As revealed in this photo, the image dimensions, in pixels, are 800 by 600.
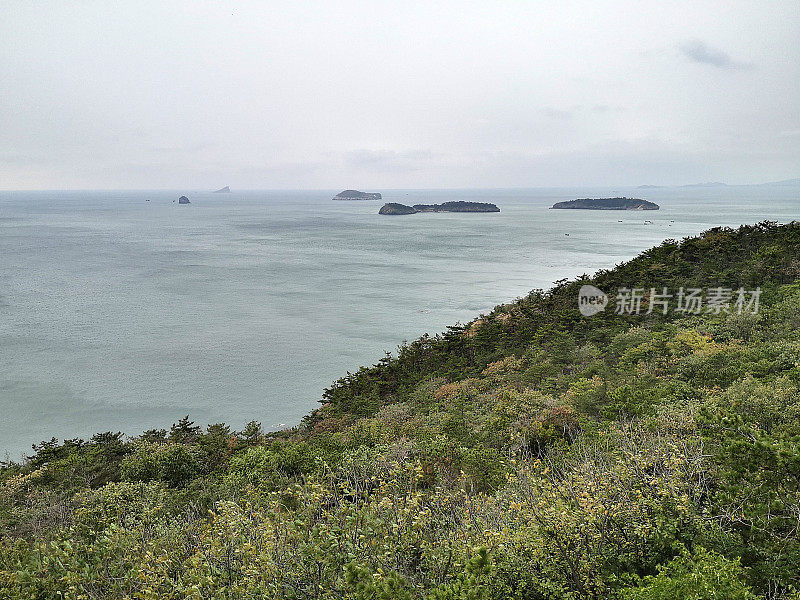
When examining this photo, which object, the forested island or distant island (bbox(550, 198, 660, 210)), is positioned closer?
the forested island

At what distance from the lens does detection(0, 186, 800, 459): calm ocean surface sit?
2905 centimetres

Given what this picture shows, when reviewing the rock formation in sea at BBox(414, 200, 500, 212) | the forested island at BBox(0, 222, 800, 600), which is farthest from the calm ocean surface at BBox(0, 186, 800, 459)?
the rock formation in sea at BBox(414, 200, 500, 212)

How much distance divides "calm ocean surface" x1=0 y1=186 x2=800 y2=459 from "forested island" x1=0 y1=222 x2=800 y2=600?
5.83m

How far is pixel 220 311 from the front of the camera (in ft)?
150

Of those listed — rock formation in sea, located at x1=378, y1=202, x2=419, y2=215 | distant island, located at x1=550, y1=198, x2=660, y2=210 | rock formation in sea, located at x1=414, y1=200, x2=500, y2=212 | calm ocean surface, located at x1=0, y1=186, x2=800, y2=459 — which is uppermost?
distant island, located at x1=550, y1=198, x2=660, y2=210

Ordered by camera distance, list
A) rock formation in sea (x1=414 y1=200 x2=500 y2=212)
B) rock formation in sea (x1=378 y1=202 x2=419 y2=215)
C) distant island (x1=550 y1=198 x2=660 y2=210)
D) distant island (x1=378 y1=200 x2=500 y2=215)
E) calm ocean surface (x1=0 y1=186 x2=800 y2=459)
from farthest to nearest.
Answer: rock formation in sea (x1=414 y1=200 x2=500 y2=212) → distant island (x1=550 y1=198 x2=660 y2=210) → distant island (x1=378 y1=200 x2=500 y2=215) → rock formation in sea (x1=378 y1=202 x2=419 y2=215) → calm ocean surface (x1=0 y1=186 x2=800 y2=459)

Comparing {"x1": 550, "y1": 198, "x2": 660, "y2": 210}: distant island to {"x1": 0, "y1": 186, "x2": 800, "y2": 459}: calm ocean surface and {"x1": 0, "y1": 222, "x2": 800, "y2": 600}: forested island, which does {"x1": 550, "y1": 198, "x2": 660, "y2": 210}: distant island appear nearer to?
{"x1": 0, "y1": 186, "x2": 800, "y2": 459}: calm ocean surface

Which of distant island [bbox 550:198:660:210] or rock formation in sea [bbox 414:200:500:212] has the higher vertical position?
distant island [bbox 550:198:660:210]

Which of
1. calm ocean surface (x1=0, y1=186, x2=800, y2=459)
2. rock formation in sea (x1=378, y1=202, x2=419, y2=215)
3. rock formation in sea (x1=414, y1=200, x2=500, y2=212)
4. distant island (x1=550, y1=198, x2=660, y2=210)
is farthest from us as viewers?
rock formation in sea (x1=414, y1=200, x2=500, y2=212)

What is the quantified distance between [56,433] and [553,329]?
28.0m

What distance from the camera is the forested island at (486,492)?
6.81 meters

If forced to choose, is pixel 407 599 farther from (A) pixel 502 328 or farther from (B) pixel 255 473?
(A) pixel 502 328

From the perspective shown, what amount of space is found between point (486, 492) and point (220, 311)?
3901cm

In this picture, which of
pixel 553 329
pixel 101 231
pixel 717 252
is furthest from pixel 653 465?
pixel 101 231
